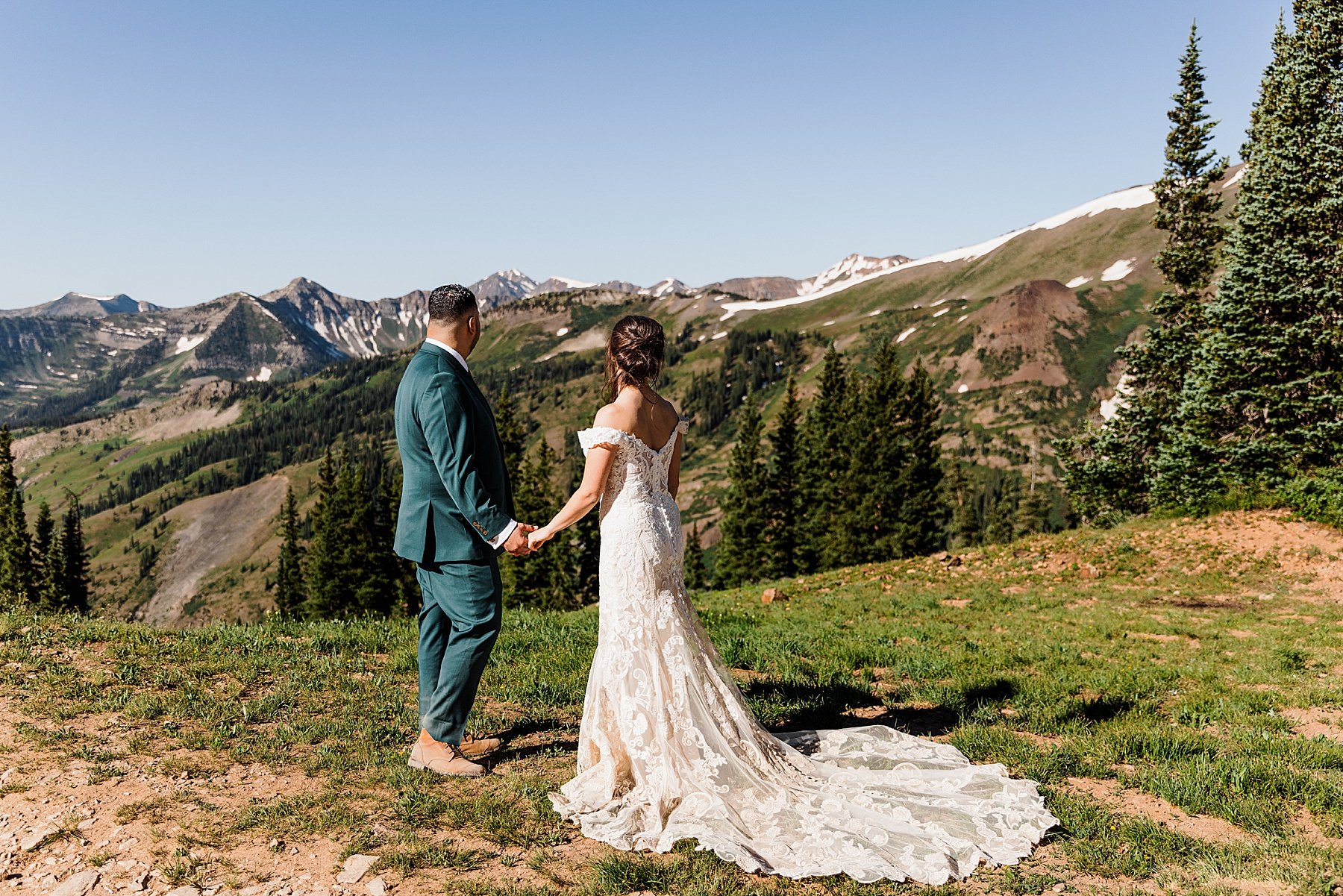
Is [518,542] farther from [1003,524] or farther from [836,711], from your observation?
[1003,524]

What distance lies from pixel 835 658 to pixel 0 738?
369 inches

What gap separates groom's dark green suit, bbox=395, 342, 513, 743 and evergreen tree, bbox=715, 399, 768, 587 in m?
50.9

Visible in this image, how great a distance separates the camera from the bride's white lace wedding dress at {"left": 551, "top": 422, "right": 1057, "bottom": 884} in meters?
5.71

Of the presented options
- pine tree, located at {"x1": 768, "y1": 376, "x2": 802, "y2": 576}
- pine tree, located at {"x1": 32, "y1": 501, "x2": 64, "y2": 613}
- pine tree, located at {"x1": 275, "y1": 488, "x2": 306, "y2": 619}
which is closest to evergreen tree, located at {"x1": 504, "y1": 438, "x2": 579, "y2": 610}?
pine tree, located at {"x1": 768, "y1": 376, "x2": 802, "y2": 576}

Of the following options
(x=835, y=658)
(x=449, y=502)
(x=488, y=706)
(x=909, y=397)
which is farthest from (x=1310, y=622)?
(x=909, y=397)

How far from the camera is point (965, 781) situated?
6512 millimetres

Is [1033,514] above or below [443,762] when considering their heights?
below

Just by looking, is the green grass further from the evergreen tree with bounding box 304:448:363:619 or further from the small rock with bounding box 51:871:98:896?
the evergreen tree with bounding box 304:448:363:619

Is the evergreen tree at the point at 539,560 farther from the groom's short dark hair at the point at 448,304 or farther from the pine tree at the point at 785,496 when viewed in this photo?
the groom's short dark hair at the point at 448,304

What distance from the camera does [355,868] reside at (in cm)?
500

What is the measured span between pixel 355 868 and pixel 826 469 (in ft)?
175

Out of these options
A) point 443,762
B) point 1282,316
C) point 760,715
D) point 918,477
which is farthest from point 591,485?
point 918,477

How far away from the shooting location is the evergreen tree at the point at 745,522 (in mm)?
57562

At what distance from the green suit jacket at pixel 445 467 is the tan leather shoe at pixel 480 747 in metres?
1.97
